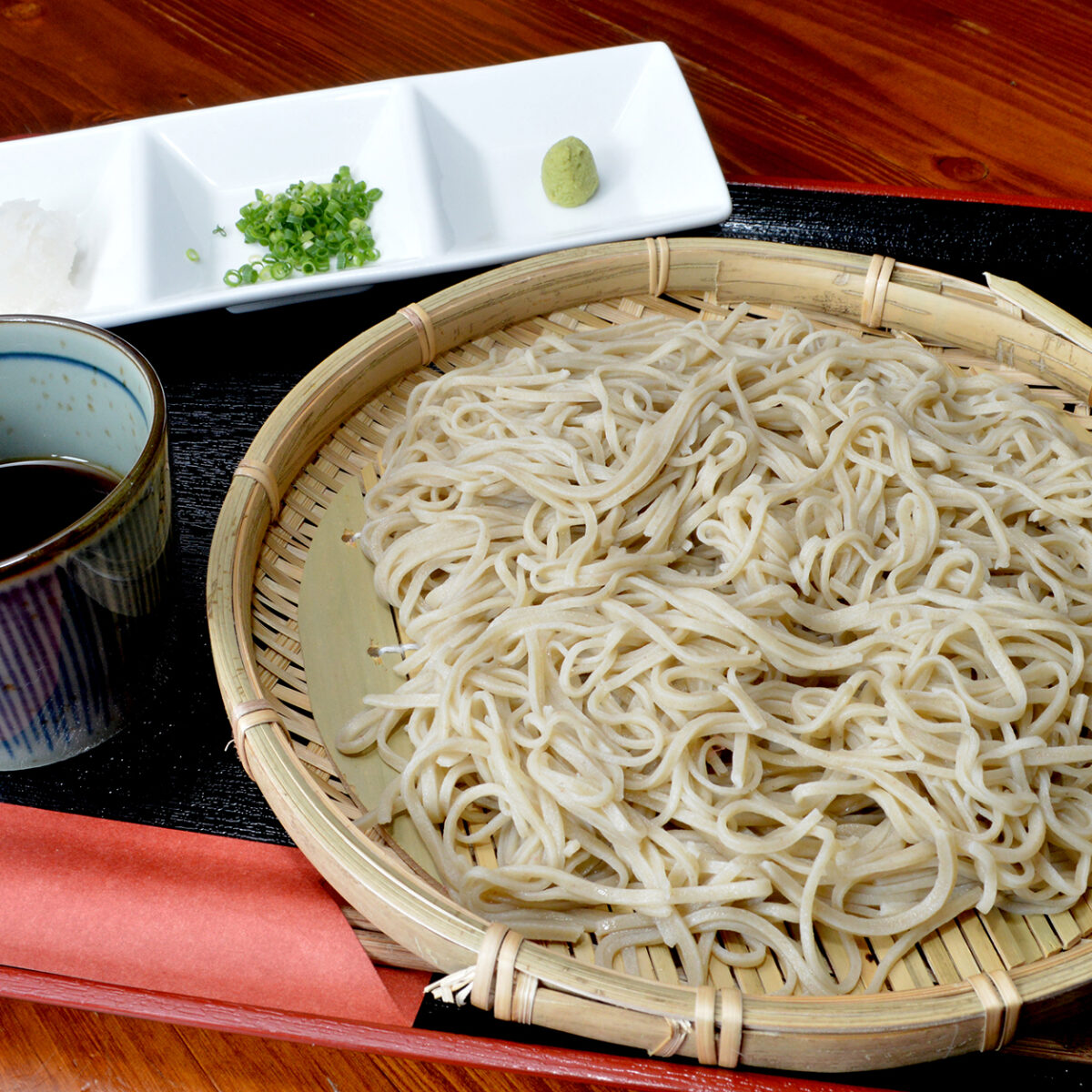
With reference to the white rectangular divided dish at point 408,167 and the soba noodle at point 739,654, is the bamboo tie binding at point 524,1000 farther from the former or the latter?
the white rectangular divided dish at point 408,167

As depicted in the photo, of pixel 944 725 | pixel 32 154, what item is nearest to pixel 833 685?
pixel 944 725

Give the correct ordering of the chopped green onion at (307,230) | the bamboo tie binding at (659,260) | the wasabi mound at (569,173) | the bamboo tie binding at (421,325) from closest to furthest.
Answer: the bamboo tie binding at (421,325) < the bamboo tie binding at (659,260) < the chopped green onion at (307,230) < the wasabi mound at (569,173)

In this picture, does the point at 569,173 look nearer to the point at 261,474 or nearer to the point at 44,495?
the point at 261,474

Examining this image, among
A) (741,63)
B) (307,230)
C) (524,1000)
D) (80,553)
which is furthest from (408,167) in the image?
(524,1000)

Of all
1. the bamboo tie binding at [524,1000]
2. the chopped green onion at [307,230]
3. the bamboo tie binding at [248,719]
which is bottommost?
the bamboo tie binding at [524,1000]

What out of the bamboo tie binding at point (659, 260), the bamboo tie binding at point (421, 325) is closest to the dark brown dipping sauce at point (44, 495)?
the bamboo tie binding at point (421, 325)

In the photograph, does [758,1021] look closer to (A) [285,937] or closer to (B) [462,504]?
(A) [285,937]

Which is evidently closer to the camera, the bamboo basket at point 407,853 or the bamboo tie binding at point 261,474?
the bamboo basket at point 407,853

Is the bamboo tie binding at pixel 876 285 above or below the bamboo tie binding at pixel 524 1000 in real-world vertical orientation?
above
